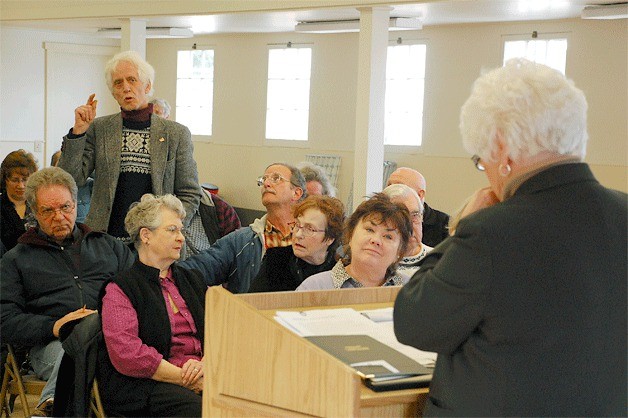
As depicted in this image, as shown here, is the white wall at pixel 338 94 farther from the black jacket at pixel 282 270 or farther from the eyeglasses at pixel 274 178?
the black jacket at pixel 282 270

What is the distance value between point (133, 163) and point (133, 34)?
580 centimetres

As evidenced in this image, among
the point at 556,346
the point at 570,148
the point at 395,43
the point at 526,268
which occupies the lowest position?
the point at 556,346

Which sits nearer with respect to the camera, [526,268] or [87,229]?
[526,268]

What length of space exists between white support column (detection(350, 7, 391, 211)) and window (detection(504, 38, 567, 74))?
9.24ft

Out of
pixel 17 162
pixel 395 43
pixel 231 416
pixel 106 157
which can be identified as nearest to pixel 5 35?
pixel 395 43

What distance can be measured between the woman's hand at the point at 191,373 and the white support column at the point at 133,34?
6778 mm

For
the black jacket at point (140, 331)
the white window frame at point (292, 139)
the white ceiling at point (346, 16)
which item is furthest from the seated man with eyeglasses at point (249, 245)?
the white window frame at point (292, 139)

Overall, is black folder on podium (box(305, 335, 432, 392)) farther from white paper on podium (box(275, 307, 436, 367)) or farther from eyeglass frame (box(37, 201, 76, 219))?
eyeglass frame (box(37, 201, 76, 219))

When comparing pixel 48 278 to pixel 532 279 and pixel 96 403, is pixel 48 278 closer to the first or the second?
pixel 96 403

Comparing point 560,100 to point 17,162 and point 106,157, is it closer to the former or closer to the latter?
point 106,157

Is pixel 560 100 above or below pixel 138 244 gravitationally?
above

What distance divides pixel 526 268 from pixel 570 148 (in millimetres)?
255

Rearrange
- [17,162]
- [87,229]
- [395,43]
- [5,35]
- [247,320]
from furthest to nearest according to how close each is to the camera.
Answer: [5,35]
[395,43]
[17,162]
[87,229]
[247,320]

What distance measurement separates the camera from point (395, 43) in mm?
11828
